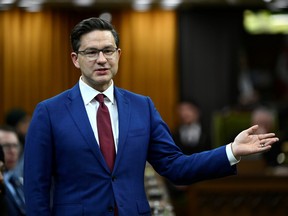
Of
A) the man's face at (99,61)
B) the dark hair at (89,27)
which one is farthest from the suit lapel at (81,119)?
the dark hair at (89,27)

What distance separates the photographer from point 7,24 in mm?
12945

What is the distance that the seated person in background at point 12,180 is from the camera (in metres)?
4.61

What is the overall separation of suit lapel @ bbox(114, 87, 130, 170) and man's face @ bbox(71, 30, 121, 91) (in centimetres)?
13

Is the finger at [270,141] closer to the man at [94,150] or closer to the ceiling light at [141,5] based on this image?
the man at [94,150]

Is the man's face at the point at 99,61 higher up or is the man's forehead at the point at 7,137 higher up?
the man's face at the point at 99,61

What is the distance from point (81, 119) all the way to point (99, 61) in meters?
0.27

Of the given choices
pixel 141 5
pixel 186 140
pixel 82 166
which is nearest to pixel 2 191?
pixel 82 166

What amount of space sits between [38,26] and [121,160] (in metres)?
9.73

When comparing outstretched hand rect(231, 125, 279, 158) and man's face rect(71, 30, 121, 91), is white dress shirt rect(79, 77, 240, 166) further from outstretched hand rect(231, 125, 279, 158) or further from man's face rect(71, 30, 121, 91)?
outstretched hand rect(231, 125, 279, 158)

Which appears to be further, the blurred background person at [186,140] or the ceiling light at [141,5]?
the ceiling light at [141,5]

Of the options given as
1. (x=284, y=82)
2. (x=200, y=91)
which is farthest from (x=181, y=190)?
(x=284, y=82)

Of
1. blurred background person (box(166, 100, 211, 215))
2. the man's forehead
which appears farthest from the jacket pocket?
blurred background person (box(166, 100, 211, 215))

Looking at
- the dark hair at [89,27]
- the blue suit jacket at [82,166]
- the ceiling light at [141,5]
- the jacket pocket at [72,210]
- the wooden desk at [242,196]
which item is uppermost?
the ceiling light at [141,5]

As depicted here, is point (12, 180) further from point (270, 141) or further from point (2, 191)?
point (270, 141)
